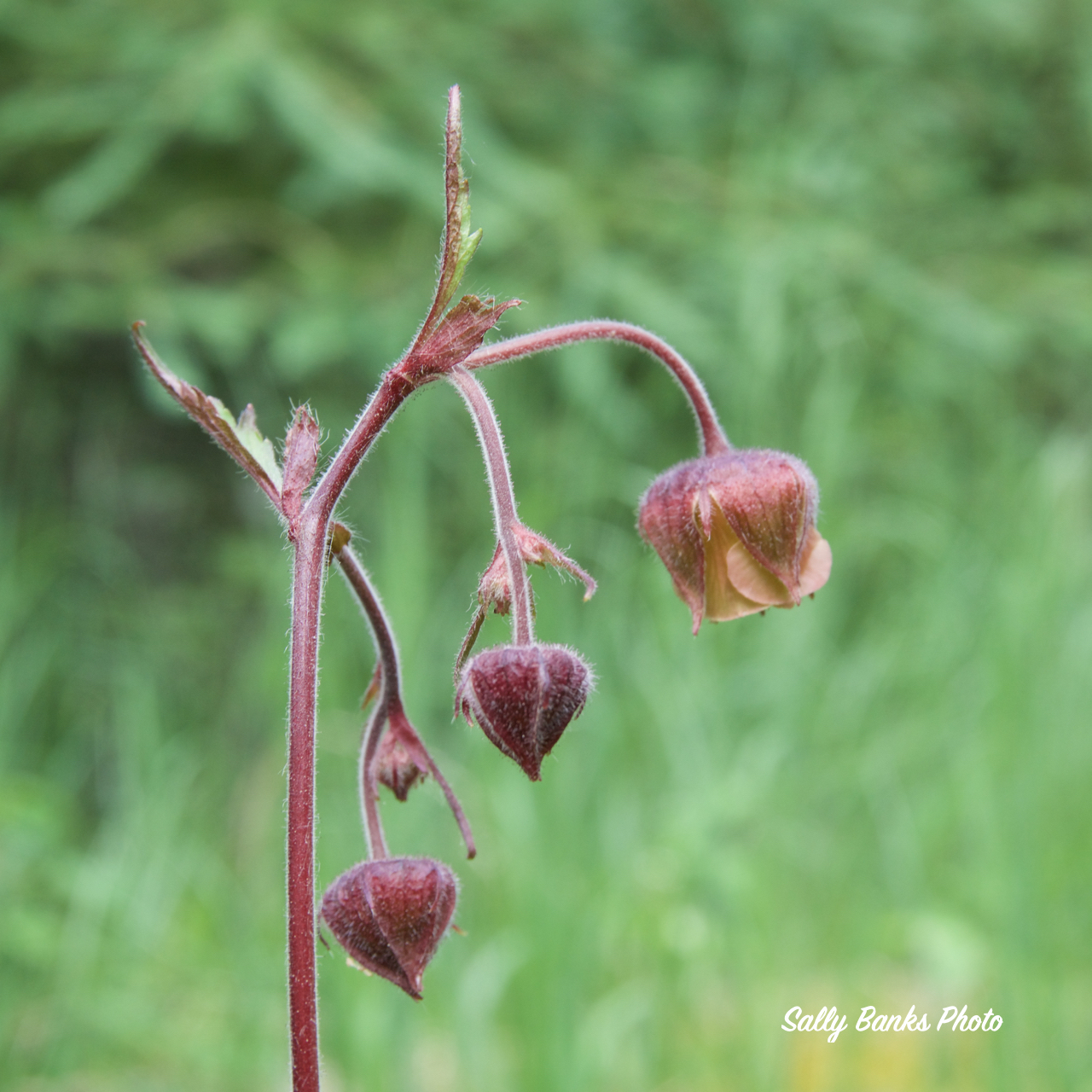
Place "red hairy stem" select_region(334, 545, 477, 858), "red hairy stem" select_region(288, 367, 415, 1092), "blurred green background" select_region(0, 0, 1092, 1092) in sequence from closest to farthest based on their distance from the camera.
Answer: "red hairy stem" select_region(288, 367, 415, 1092), "red hairy stem" select_region(334, 545, 477, 858), "blurred green background" select_region(0, 0, 1092, 1092)

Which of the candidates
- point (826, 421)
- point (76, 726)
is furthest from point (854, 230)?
point (76, 726)

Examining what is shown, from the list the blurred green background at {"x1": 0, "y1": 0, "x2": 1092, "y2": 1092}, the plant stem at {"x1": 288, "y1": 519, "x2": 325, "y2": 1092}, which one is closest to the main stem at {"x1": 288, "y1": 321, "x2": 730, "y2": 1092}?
the plant stem at {"x1": 288, "y1": 519, "x2": 325, "y2": 1092}

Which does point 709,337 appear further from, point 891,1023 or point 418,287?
point 891,1023

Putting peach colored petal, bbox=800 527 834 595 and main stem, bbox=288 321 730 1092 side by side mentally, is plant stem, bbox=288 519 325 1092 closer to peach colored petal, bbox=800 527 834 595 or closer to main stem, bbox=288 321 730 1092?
main stem, bbox=288 321 730 1092

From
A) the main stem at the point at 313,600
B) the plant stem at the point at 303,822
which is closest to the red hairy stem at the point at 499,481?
the main stem at the point at 313,600

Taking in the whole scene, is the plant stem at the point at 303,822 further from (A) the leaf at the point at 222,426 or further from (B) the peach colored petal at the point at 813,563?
(B) the peach colored petal at the point at 813,563

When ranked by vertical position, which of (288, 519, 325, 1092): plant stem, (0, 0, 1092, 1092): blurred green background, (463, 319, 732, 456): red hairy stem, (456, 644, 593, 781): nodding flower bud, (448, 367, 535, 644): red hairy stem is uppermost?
(0, 0, 1092, 1092): blurred green background
